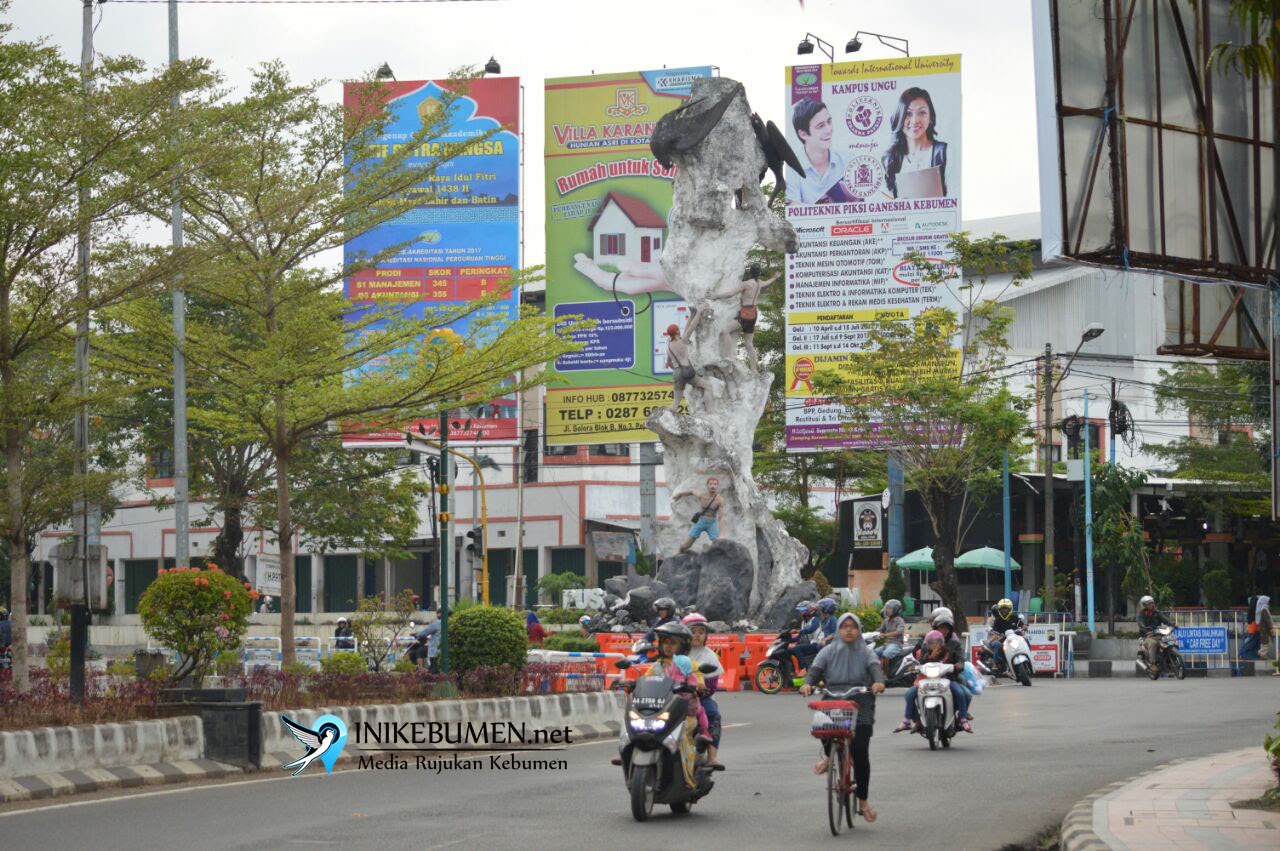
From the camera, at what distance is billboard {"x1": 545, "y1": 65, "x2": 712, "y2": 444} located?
4362 cm

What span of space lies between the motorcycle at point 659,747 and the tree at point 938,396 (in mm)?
27886

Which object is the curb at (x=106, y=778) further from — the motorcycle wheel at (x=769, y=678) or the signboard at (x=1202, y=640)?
the signboard at (x=1202, y=640)

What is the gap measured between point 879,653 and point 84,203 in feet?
46.2

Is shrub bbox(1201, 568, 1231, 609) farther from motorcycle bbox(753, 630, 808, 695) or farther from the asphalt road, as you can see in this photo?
the asphalt road

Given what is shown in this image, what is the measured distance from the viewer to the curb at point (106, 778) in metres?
13.7

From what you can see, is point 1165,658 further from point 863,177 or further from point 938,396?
point 863,177

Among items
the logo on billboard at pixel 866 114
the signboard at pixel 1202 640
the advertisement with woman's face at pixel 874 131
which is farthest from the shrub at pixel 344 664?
the logo on billboard at pixel 866 114

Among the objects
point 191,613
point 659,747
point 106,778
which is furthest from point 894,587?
point 659,747

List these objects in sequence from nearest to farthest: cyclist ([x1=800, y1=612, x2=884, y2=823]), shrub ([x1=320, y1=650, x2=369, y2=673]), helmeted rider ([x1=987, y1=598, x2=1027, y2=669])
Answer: cyclist ([x1=800, y1=612, x2=884, y2=823])
shrub ([x1=320, y1=650, x2=369, y2=673])
helmeted rider ([x1=987, y1=598, x2=1027, y2=669])

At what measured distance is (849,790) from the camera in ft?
38.3

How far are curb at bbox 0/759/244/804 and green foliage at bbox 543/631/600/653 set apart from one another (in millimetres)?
18918

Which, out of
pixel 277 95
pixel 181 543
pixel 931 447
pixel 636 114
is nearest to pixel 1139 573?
pixel 931 447

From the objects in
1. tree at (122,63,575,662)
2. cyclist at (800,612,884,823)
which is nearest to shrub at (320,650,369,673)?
tree at (122,63,575,662)

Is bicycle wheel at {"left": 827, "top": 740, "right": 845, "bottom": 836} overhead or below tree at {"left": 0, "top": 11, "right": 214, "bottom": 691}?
below
